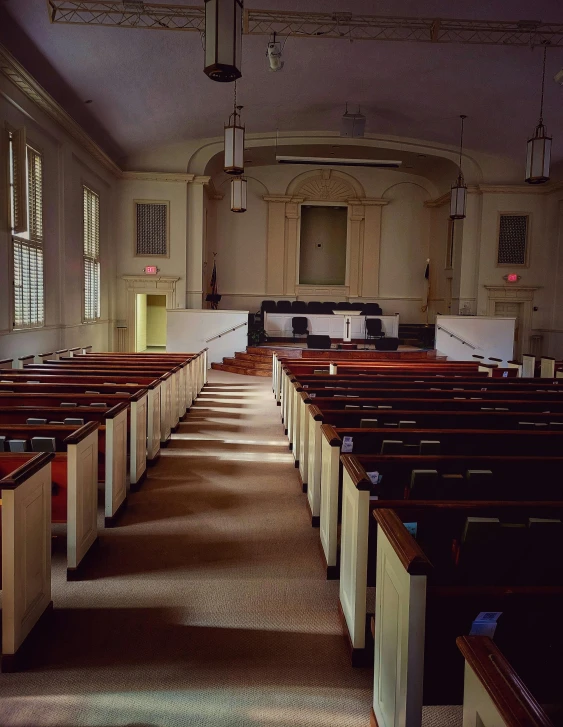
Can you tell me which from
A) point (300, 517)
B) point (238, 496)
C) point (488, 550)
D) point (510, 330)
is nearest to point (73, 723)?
point (488, 550)

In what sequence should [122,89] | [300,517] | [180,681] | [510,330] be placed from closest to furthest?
[180,681]
[300,517]
[122,89]
[510,330]

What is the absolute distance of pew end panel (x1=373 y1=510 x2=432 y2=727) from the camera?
1562mm

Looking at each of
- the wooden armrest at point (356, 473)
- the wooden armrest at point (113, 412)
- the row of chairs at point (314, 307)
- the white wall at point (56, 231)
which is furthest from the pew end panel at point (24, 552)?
the row of chairs at point (314, 307)

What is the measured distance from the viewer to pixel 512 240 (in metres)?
14.1

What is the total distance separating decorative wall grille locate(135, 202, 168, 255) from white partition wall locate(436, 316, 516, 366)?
6675 millimetres

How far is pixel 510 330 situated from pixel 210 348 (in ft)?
21.2

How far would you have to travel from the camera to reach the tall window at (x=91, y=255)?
38.2 feet

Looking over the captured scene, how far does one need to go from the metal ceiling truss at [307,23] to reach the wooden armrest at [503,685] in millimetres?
7715

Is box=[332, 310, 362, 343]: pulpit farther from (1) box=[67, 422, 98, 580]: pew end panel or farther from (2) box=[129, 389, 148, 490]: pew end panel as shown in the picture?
(1) box=[67, 422, 98, 580]: pew end panel

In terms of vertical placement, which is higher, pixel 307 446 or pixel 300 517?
pixel 307 446

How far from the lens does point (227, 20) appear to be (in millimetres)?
4094

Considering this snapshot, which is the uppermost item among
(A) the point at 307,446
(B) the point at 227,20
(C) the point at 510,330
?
(B) the point at 227,20

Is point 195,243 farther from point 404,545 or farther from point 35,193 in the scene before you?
point 404,545

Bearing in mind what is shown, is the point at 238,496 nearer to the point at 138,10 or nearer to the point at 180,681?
the point at 180,681
